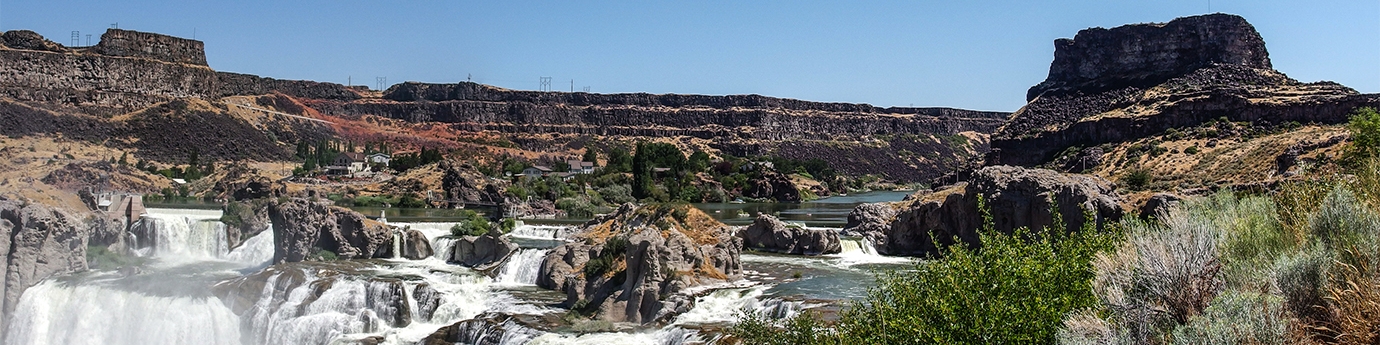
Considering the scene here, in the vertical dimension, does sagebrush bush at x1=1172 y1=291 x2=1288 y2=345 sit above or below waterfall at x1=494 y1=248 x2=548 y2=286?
above

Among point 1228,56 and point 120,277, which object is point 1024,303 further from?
point 1228,56

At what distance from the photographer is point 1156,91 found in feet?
239

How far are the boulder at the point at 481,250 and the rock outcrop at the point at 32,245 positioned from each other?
1420 cm

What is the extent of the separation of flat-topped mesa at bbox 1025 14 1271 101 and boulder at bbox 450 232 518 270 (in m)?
53.9

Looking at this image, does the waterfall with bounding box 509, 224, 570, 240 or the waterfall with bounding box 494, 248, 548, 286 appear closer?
the waterfall with bounding box 494, 248, 548, 286

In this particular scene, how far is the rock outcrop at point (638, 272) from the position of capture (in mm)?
30000

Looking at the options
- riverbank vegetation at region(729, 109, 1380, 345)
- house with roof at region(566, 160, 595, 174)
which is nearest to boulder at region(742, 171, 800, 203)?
house with roof at region(566, 160, 595, 174)

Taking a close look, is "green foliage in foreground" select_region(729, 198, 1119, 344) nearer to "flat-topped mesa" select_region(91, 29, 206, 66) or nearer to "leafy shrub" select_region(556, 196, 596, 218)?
"leafy shrub" select_region(556, 196, 596, 218)

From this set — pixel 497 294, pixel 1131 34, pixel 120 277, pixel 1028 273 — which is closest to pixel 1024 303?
pixel 1028 273

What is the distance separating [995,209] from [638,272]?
20.0 m

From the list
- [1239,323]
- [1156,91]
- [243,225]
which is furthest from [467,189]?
[1239,323]

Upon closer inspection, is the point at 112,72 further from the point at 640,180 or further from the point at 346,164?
the point at 640,180

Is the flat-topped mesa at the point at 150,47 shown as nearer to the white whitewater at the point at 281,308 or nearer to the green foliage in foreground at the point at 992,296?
the white whitewater at the point at 281,308

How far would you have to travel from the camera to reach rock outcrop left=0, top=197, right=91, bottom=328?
1389 inches
